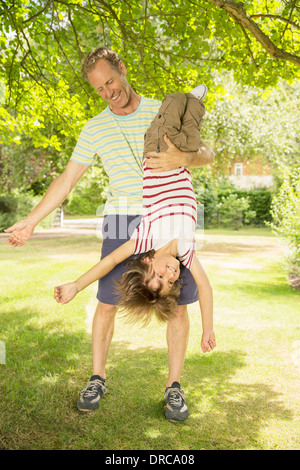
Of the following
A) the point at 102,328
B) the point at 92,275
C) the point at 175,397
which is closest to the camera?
the point at 92,275

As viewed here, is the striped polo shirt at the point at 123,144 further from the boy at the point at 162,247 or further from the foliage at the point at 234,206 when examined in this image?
the foliage at the point at 234,206

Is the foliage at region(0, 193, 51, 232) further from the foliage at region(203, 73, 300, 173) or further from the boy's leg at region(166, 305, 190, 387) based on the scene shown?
the boy's leg at region(166, 305, 190, 387)

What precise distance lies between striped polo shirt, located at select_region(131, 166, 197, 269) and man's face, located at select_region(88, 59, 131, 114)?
515 mm

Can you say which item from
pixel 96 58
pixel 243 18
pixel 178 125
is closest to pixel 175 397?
pixel 178 125

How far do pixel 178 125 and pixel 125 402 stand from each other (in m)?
2.17

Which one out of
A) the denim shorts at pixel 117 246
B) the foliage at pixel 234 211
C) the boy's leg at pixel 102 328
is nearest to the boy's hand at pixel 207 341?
the denim shorts at pixel 117 246

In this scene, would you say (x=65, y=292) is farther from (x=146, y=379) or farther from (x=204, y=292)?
(x=146, y=379)

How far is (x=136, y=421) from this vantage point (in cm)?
316

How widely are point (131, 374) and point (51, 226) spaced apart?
17.9 m

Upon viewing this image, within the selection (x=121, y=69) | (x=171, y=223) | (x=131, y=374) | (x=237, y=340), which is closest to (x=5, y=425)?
(x=131, y=374)

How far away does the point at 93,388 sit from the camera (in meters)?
3.36

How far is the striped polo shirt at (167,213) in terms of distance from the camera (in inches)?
106

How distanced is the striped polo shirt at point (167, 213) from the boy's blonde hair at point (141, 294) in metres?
0.17

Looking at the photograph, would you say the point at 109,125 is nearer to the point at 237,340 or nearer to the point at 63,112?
the point at 237,340
